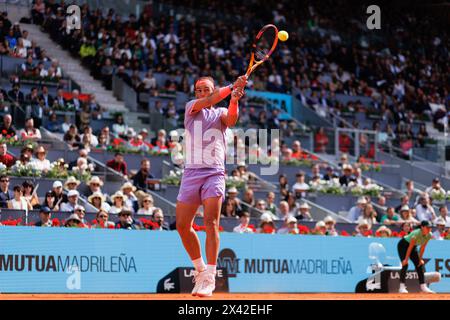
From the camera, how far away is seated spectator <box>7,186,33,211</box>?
56.0 feet

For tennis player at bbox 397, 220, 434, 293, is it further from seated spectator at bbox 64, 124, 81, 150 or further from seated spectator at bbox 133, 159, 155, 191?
seated spectator at bbox 64, 124, 81, 150

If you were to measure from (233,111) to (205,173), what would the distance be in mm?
766

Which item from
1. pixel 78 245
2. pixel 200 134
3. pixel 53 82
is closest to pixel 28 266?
pixel 78 245

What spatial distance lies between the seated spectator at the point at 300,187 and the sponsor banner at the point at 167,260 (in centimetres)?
413

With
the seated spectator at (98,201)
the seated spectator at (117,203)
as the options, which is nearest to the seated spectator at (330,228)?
the seated spectator at (117,203)

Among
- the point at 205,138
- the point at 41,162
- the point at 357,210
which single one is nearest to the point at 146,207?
the point at 41,162

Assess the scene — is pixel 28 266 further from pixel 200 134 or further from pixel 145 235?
pixel 200 134

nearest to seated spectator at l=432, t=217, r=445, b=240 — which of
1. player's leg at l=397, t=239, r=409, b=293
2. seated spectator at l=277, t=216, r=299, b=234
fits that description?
player's leg at l=397, t=239, r=409, b=293

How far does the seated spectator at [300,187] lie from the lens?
77.4 feet

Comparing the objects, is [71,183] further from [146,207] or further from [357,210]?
[357,210]

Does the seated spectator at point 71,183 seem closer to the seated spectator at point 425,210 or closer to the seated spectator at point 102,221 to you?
the seated spectator at point 102,221

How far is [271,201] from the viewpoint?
71.8ft

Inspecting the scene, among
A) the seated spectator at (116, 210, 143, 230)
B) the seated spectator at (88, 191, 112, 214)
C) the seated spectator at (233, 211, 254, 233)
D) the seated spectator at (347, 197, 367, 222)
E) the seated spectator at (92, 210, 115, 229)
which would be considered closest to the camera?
the seated spectator at (92, 210, 115, 229)

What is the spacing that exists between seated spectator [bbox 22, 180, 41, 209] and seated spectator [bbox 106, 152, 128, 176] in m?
3.58
